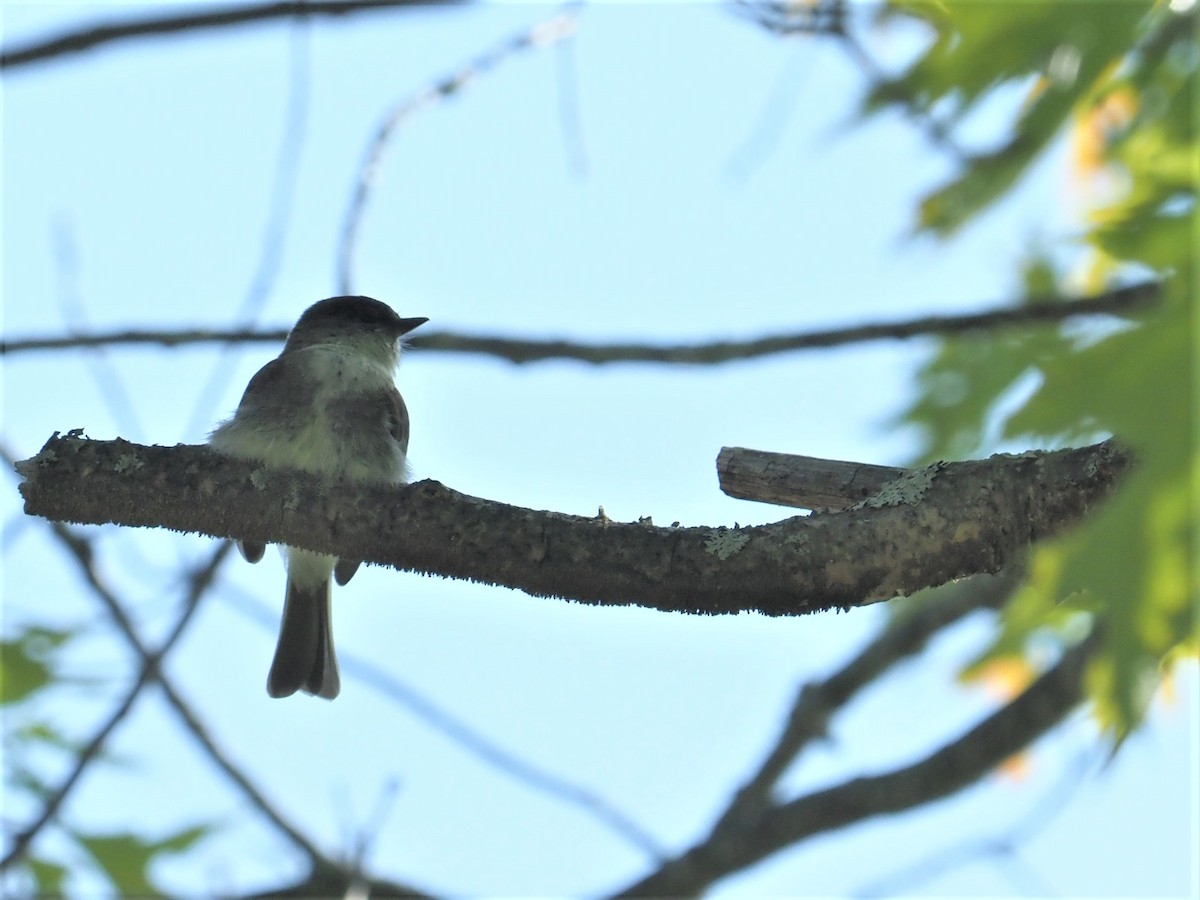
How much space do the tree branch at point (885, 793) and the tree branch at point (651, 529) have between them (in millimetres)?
2657

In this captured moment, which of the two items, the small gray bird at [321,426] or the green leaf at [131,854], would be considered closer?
the small gray bird at [321,426]

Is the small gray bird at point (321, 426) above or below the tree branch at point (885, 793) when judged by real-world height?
above

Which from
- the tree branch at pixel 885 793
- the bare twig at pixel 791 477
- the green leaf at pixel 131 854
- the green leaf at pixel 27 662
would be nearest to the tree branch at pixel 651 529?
the bare twig at pixel 791 477

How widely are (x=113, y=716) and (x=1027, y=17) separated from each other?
158 inches

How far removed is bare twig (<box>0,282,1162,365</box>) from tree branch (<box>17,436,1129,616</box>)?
176 centimetres

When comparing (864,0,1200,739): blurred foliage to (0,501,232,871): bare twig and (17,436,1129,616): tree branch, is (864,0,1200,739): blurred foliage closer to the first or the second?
(17,436,1129,616): tree branch

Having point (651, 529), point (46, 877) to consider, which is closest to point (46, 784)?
point (46, 877)

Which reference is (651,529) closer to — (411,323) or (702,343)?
(702,343)

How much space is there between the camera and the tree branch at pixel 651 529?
2672mm

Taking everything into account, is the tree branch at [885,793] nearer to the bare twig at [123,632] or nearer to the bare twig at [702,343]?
the bare twig at [702,343]

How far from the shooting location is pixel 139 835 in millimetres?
4719

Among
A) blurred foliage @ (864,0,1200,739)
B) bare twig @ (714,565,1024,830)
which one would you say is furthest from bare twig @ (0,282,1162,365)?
bare twig @ (714,565,1024,830)

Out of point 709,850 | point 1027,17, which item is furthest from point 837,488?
point 709,850

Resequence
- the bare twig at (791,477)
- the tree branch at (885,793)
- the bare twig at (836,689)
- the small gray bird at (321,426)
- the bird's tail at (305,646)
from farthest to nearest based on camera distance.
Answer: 1. the bare twig at (836,689)
2. the tree branch at (885,793)
3. the bird's tail at (305,646)
4. the small gray bird at (321,426)
5. the bare twig at (791,477)
